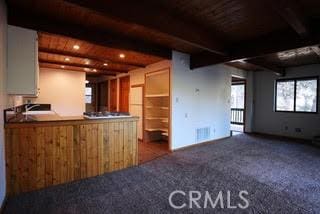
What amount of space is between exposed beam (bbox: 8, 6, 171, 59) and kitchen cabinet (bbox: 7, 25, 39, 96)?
0.21 metres

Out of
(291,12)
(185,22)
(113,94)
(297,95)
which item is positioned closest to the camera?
(291,12)

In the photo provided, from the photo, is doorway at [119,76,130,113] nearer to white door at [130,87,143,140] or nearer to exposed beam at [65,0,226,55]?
white door at [130,87,143,140]

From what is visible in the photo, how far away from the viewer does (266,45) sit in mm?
3572

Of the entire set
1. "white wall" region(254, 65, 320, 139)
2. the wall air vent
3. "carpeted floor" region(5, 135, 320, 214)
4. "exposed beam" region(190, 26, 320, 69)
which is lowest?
"carpeted floor" region(5, 135, 320, 214)

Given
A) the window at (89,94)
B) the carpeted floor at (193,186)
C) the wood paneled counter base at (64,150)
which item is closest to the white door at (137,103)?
the carpeted floor at (193,186)

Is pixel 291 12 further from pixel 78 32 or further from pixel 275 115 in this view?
pixel 275 115

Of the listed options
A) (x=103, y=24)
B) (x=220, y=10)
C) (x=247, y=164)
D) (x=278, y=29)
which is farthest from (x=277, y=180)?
(x=103, y=24)

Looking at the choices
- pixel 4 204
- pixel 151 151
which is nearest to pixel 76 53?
pixel 151 151

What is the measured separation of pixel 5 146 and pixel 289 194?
13.1 ft

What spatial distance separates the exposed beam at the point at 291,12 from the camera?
81.6 inches

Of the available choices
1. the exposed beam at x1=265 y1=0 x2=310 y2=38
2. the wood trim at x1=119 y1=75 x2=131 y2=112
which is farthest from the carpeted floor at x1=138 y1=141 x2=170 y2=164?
the exposed beam at x1=265 y1=0 x2=310 y2=38

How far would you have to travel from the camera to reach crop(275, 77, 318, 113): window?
20.8 feet

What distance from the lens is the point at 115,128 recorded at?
349 centimetres

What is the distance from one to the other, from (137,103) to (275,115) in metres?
5.33
